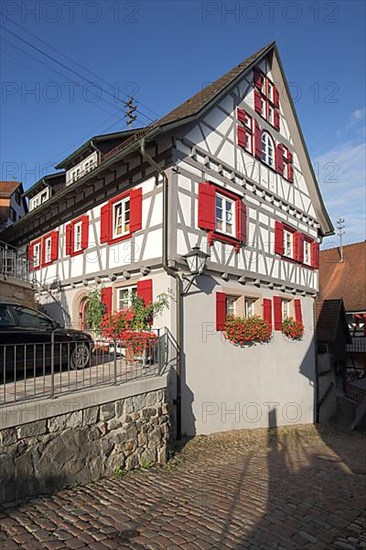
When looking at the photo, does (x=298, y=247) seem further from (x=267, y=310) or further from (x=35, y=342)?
(x=35, y=342)

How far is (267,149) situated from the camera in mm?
14562

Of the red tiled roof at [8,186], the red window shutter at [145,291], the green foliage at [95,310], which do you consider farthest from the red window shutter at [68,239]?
the red tiled roof at [8,186]

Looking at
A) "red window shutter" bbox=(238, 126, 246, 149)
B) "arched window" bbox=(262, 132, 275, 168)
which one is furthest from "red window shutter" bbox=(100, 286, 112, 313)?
"arched window" bbox=(262, 132, 275, 168)

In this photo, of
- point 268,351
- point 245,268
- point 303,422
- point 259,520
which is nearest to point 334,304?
point 303,422

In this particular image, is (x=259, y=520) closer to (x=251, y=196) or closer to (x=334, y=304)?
(x=251, y=196)

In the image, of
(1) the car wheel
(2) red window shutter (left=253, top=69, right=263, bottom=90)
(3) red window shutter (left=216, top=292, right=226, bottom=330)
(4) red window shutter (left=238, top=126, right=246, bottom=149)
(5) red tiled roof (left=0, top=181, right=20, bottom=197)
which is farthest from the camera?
(5) red tiled roof (left=0, top=181, right=20, bottom=197)

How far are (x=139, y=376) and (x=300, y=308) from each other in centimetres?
961

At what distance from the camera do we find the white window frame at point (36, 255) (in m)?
16.1

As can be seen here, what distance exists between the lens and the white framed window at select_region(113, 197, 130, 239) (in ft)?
37.2

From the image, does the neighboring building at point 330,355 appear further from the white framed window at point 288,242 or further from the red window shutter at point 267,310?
the red window shutter at point 267,310

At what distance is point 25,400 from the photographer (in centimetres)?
528

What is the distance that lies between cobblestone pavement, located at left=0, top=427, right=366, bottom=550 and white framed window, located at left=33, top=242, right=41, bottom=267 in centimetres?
1032

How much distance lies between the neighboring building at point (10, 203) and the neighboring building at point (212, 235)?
11.9 metres

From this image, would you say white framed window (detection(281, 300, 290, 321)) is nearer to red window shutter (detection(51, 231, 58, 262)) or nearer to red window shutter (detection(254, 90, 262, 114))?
red window shutter (detection(254, 90, 262, 114))
